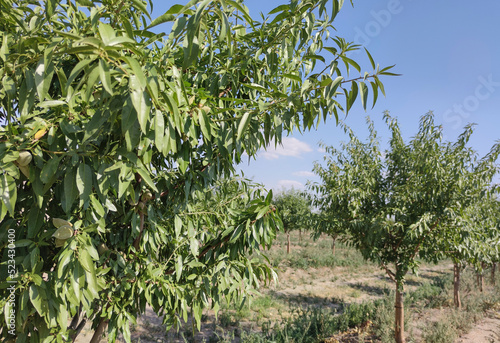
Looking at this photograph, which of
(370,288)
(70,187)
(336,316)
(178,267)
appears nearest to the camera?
(70,187)

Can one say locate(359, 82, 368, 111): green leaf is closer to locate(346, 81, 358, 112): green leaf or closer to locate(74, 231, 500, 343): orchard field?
locate(346, 81, 358, 112): green leaf

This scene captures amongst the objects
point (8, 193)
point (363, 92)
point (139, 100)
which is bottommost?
point (8, 193)

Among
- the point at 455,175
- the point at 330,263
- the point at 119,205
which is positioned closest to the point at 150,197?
the point at 119,205

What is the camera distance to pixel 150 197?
4.63 ft

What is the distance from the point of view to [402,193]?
15.8ft

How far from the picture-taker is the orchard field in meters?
5.65

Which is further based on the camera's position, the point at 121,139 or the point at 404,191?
the point at 404,191

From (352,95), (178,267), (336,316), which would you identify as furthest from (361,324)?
(352,95)

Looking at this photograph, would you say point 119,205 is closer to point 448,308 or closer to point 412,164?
point 412,164

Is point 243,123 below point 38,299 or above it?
above

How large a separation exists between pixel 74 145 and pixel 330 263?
1518cm

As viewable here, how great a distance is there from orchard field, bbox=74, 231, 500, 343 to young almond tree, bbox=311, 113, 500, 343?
1.23 metres

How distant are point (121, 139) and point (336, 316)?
731cm

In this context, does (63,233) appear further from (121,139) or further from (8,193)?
(121,139)
